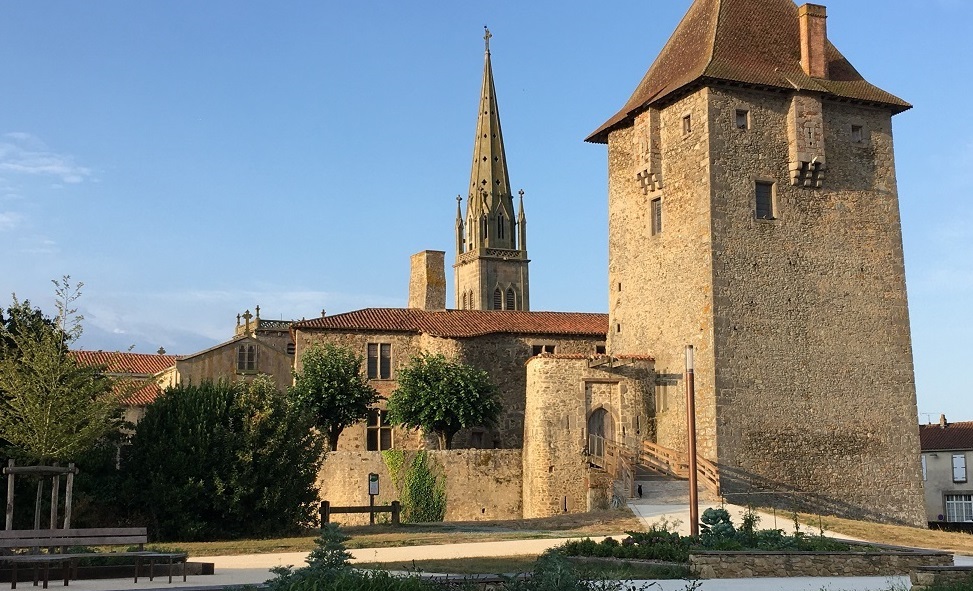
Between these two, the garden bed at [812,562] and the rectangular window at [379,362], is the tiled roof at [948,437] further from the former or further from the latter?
the garden bed at [812,562]

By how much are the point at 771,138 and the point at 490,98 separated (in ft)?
175

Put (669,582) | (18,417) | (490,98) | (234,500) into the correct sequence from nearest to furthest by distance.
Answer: (669,582) < (18,417) < (234,500) < (490,98)

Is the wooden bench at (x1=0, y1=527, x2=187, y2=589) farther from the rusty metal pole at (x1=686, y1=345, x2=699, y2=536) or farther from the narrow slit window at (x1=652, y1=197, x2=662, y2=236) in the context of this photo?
the narrow slit window at (x1=652, y1=197, x2=662, y2=236)

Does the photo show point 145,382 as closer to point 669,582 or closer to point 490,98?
point 669,582

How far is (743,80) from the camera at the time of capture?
35.1 m

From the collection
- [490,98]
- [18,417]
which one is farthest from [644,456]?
[490,98]

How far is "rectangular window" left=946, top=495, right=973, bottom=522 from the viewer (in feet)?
180

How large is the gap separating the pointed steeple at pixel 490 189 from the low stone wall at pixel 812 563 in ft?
237

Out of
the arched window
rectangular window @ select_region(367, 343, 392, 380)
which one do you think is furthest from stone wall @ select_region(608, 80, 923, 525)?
the arched window

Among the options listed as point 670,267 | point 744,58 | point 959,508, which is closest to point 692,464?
point 670,267

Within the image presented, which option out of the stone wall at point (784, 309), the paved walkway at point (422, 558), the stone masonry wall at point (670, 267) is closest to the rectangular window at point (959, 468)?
the stone wall at point (784, 309)

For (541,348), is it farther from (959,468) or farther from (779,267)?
(959,468)

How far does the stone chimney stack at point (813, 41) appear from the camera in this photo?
3666cm

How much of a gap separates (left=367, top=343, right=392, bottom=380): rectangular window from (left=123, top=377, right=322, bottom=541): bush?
16.7 m
